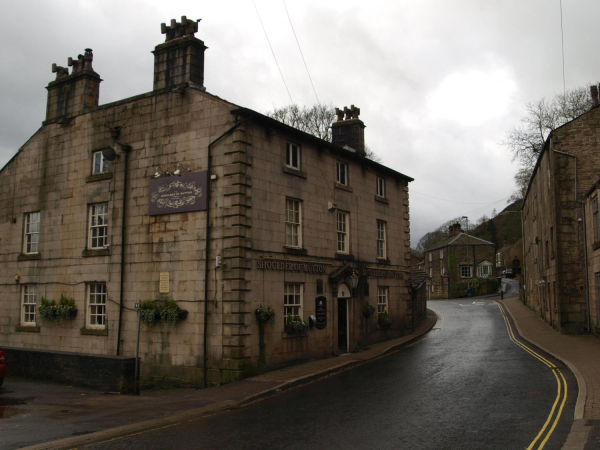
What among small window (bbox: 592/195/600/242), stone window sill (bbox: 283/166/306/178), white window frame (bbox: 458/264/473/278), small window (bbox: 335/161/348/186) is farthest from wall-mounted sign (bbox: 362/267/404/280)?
white window frame (bbox: 458/264/473/278)

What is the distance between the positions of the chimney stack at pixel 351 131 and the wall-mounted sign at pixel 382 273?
5.96 meters

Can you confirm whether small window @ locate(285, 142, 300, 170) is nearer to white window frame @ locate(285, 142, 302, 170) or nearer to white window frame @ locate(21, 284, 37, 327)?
white window frame @ locate(285, 142, 302, 170)

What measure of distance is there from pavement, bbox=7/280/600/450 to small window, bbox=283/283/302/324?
174 centimetres

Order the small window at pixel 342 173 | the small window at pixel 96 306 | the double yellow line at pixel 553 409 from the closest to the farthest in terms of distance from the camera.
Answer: the double yellow line at pixel 553 409 < the small window at pixel 96 306 < the small window at pixel 342 173

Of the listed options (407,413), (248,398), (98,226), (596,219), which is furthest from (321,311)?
(596,219)

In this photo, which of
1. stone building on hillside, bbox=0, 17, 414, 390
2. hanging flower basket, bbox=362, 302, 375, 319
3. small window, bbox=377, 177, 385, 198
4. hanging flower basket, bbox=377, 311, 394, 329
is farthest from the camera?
small window, bbox=377, 177, 385, 198

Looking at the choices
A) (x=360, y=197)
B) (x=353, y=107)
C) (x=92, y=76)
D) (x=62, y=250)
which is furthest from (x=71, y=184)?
(x=353, y=107)

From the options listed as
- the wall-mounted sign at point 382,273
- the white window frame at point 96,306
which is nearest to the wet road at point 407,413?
the wall-mounted sign at point 382,273

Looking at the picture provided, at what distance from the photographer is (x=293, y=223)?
19.2 meters

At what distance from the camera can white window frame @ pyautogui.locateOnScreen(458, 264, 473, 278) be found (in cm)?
7153

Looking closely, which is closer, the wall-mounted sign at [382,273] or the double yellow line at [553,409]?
the double yellow line at [553,409]

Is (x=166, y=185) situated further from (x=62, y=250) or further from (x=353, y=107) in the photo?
(x=353, y=107)

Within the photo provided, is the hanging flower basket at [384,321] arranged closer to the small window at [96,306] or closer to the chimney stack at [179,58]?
the small window at [96,306]

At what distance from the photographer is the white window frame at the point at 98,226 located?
65.4ft
